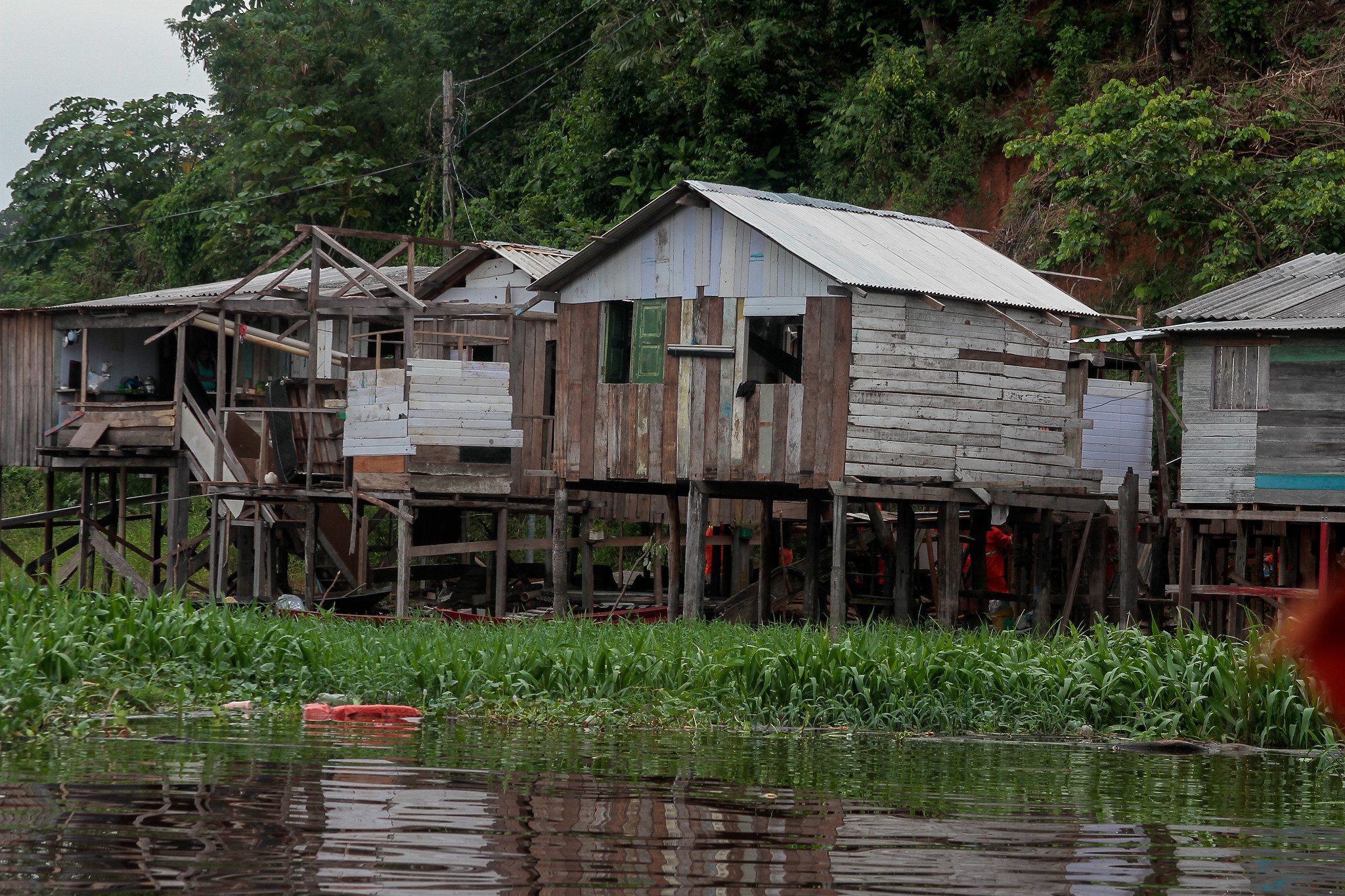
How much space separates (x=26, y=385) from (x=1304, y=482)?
1968cm

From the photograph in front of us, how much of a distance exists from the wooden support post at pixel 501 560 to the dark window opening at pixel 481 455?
2.34 ft

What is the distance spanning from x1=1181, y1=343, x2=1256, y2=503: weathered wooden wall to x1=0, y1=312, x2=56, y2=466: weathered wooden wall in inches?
698

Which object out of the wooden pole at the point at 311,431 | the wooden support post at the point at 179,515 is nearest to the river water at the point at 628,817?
the wooden pole at the point at 311,431

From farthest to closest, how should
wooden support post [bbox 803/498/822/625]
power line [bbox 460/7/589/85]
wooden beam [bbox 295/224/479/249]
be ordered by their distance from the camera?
power line [bbox 460/7/589/85] → wooden beam [bbox 295/224/479/249] → wooden support post [bbox 803/498/822/625]

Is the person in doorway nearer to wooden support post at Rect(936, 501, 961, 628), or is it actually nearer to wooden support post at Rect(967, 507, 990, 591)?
wooden support post at Rect(967, 507, 990, 591)

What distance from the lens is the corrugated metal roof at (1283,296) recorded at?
17.1 metres

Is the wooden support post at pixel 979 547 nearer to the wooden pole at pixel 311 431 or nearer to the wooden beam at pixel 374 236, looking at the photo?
the wooden pole at pixel 311 431

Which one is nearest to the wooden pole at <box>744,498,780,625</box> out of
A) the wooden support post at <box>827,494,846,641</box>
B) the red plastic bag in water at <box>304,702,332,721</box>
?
the wooden support post at <box>827,494,846,641</box>

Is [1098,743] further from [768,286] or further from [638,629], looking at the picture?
[768,286]

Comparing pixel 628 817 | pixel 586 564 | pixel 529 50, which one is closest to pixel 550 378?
pixel 586 564

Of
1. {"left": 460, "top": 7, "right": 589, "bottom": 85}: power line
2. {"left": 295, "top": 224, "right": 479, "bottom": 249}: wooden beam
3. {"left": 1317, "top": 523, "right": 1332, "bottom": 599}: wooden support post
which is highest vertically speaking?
{"left": 460, "top": 7, "right": 589, "bottom": 85}: power line

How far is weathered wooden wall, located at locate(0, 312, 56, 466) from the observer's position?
25.6m

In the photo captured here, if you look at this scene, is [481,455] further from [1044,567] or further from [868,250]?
[1044,567]

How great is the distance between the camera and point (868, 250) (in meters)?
18.9
